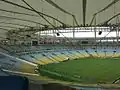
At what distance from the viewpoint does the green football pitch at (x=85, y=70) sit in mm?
2783

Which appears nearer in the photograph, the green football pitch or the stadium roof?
the stadium roof

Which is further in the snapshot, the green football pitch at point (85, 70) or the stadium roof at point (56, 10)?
the green football pitch at point (85, 70)

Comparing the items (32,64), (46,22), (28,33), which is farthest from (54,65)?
(28,33)

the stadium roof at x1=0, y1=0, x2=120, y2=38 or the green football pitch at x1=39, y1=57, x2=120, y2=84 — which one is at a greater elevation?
A: the stadium roof at x1=0, y1=0, x2=120, y2=38

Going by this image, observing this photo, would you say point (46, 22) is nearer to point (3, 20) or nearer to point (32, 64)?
point (3, 20)

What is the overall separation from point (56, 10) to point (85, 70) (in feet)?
4.66

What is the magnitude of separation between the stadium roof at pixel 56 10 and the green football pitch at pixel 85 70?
747 mm

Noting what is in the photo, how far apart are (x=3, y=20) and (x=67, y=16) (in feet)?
3.53

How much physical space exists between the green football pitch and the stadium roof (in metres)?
0.75

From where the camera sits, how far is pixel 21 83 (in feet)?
6.85

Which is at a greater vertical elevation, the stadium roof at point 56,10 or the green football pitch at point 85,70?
the stadium roof at point 56,10

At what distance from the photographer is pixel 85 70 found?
4074 mm

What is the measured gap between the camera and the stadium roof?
267cm

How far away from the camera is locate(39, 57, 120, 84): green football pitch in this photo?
278cm
